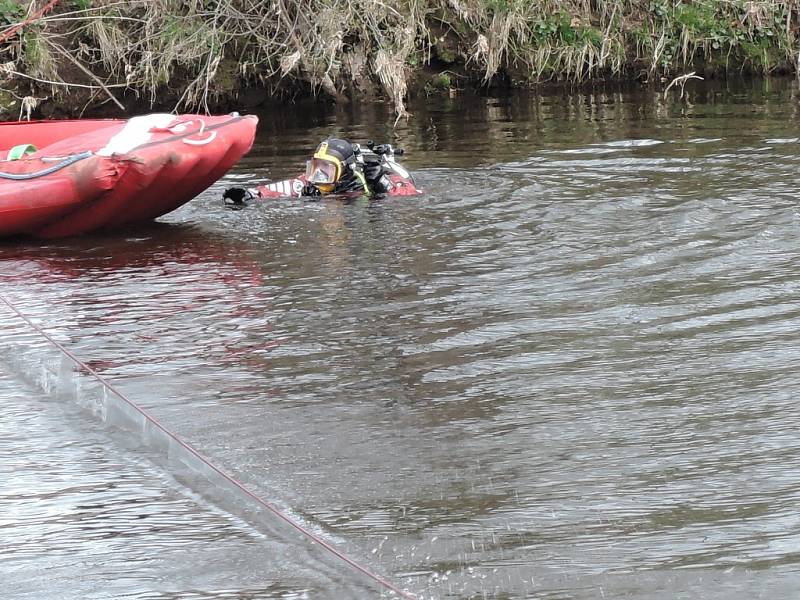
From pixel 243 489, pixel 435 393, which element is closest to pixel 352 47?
pixel 435 393

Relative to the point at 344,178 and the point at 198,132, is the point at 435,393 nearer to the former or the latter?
the point at 198,132

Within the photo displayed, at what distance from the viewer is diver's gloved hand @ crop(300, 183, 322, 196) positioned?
30.0 feet

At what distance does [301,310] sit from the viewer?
20.2 ft

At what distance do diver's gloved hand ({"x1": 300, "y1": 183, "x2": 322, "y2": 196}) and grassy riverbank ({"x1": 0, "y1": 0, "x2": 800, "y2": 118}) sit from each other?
4.34 metres

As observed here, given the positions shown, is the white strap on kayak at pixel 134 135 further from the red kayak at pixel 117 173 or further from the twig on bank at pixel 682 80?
the twig on bank at pixel 682 80

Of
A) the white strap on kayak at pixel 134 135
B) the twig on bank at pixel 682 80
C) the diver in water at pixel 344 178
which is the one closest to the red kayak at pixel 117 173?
the white strap on kayak at pixel 134 135

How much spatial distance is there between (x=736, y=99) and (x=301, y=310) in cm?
967

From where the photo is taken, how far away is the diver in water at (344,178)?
891 centimetres

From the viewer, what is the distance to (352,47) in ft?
47.3

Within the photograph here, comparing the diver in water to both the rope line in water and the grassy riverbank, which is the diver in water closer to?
the rope line in water

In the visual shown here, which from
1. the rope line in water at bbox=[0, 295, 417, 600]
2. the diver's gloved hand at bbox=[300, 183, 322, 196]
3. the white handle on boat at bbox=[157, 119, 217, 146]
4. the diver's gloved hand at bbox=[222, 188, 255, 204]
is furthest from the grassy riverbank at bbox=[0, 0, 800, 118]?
the rope line in water at bbox=[0, 295, 417, 600]

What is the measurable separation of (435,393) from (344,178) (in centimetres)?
453

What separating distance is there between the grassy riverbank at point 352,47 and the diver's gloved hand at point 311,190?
4.34 meters

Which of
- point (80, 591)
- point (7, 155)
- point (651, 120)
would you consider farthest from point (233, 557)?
point (651, 120)
